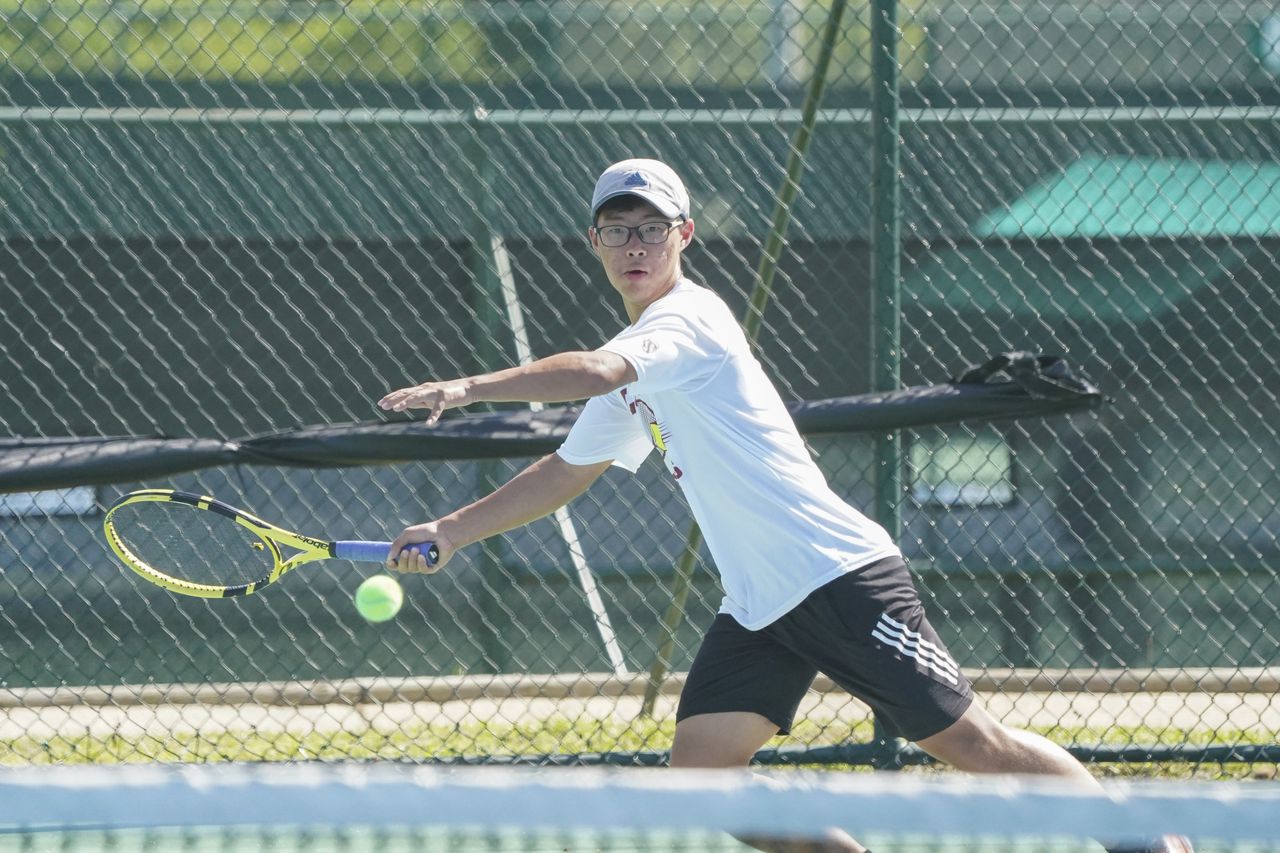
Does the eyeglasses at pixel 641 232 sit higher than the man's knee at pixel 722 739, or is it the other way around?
the eyeglasses at pixel 641 232

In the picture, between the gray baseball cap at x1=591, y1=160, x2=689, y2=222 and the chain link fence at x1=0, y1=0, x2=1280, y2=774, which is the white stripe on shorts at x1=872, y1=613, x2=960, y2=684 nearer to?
the gray baseball cap at x1=591, y1=160, x2=689, y2=222

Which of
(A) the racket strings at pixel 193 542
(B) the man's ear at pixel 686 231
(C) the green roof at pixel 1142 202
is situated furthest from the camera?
(C) the green roof at pixel 1142 202

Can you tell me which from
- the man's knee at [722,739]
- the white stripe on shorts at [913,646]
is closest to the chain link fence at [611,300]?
the man's knee at [722,739]

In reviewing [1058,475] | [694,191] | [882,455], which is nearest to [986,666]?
[1058,475]

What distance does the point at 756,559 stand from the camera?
9.02ft

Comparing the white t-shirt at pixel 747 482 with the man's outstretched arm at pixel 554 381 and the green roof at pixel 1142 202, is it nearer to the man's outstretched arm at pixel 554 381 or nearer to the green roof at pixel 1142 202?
the man's outstretched arm at pixel 554 381

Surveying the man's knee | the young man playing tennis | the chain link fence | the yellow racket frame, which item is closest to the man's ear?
the young man playing tennis

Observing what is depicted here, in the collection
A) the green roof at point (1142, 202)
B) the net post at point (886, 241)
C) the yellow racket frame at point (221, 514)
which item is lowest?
the yellow racket frame at point (221, 514)

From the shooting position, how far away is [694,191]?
5.38m

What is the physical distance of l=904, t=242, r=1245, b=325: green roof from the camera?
17.5 ft

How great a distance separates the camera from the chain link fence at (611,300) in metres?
5.03

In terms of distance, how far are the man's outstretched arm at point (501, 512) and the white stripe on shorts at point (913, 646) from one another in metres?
0.66

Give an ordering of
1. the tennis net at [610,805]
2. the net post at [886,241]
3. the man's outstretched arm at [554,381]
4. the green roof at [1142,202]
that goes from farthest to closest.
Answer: the green roof at [1142,202] < the net post at [886,241] < the man's outstretched arm at [554,381] < the tennis net at [610,805]

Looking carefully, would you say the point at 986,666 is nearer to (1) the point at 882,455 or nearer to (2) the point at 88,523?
(1) the point at 882,455
